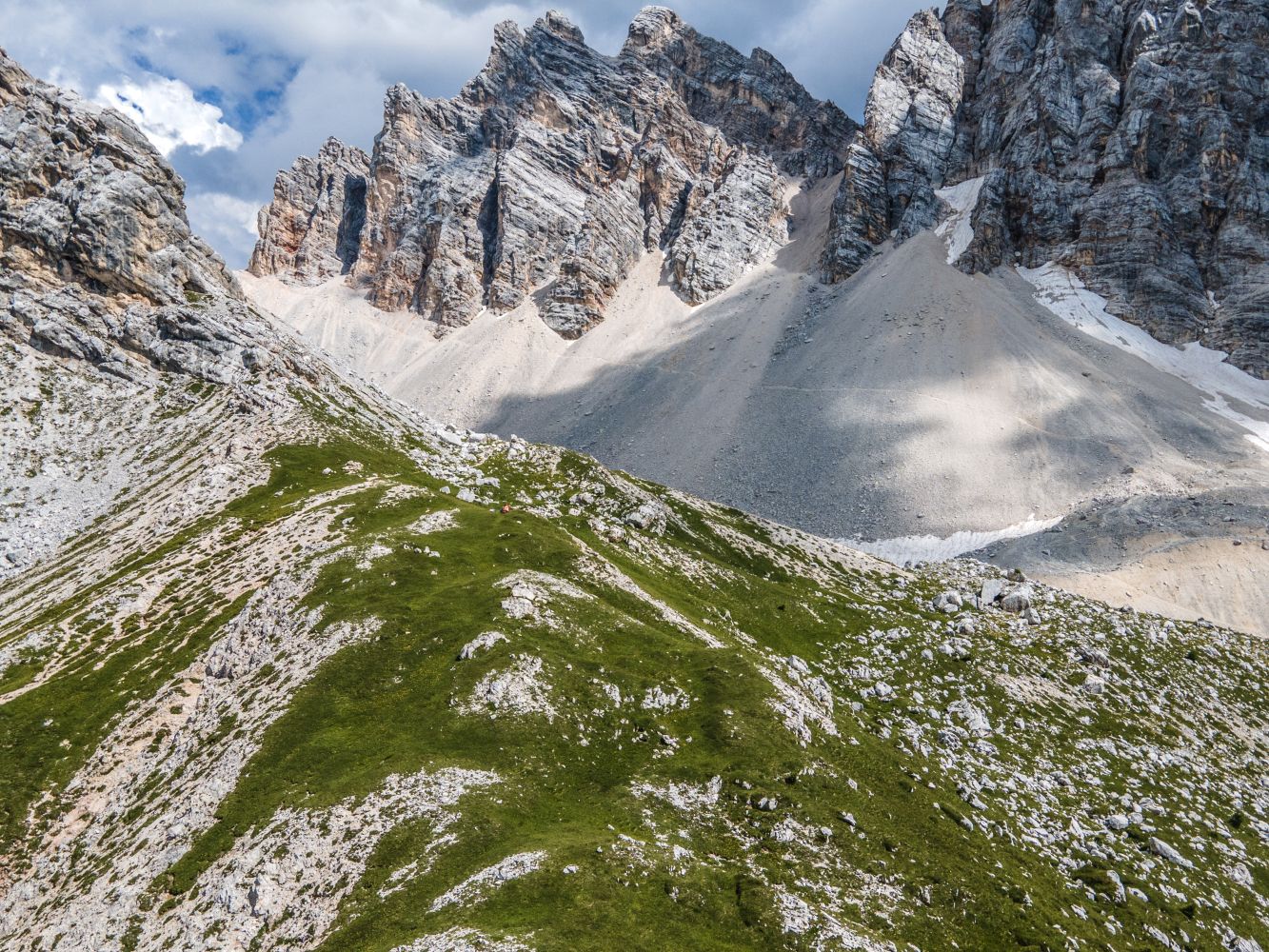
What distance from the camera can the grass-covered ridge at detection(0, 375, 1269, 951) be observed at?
22297mm

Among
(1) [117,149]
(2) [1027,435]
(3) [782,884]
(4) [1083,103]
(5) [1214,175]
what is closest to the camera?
(3) [782,884]

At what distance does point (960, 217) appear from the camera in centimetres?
18950

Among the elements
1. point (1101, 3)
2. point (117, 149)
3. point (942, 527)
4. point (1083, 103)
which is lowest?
point (942, 527)

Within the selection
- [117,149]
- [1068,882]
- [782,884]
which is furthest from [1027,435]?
[117,149]

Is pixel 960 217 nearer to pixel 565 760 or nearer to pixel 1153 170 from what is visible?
pixel 1153 170

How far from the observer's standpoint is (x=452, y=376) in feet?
627

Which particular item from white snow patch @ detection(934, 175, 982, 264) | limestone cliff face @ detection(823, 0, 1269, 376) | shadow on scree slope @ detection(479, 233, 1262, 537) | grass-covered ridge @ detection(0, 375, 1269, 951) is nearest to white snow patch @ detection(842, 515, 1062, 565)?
shadow on scree slope @ detection(479, 233, 1262, 537)

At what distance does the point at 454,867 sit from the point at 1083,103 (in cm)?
23012

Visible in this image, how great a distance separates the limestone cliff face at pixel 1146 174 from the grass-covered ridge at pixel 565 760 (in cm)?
13720

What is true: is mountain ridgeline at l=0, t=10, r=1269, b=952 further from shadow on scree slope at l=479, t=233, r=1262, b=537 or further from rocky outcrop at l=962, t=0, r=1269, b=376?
rocky outcrop at l=962, t=0, r=1269, b=376

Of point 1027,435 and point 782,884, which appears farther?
point 1027,435

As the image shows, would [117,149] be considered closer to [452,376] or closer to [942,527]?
[452,376]

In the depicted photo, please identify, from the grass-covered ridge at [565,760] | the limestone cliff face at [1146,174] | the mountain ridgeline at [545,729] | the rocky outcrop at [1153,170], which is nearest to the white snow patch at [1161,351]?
the limestone cliff face at [1146,174]

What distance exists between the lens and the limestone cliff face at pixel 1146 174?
16150 centimetres
